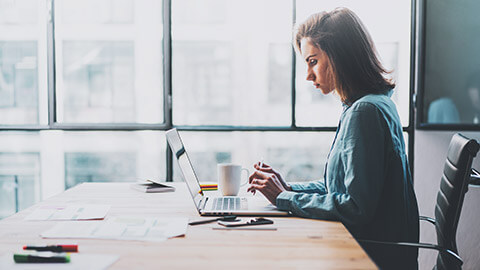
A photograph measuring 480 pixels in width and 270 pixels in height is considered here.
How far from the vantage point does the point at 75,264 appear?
3.40 ft

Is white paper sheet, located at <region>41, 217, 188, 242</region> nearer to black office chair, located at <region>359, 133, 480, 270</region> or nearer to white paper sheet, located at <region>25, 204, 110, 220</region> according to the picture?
white paper sheet, located at <region>25, 204, 110, 220</region>

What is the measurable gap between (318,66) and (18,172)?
8.78 ft

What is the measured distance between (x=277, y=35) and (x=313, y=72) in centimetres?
176

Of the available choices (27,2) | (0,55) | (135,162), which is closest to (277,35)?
(135,162)

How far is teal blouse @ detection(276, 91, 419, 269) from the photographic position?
56.6 inches

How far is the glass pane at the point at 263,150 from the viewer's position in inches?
135

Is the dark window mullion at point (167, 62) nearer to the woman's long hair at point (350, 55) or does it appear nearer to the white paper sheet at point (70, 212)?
the white paper sheet at point (70, 212)

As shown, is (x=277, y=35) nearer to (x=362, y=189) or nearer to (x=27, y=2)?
(x=27, y=2)

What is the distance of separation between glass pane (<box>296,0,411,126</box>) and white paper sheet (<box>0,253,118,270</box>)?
2294 mm

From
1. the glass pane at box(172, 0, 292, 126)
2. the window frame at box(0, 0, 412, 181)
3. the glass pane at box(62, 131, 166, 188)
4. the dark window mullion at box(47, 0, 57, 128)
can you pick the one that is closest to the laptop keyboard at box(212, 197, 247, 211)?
the window frame at box(0, 0, 412, 181)

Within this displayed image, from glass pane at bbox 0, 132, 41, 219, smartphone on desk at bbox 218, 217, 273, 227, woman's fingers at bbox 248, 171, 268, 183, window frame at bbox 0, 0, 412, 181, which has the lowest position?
glass pane at bbox 0, 132, 41, 219

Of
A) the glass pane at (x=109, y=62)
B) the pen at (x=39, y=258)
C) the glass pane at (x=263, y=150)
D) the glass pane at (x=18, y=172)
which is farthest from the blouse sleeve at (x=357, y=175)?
the glass pane at (x=18, y=172)

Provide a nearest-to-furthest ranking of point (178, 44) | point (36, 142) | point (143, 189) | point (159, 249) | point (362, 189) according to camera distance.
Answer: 1. point (159, 249)
2. point (362, 189)
3. point (143, 189)
4. point (178, 44)
5. point (36, 142)

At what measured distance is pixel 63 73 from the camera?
341cm
